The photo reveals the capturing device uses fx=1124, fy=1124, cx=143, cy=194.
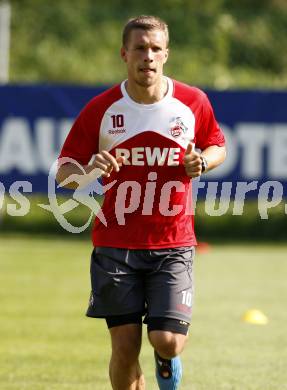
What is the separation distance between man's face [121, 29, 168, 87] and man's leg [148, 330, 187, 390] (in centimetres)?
138

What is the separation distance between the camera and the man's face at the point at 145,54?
6.12 meters

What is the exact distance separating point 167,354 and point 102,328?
4.24 metres

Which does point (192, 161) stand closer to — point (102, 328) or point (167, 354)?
point (167, 354)

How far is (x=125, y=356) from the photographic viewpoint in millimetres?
6137

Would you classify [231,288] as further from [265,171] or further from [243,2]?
[243,2]

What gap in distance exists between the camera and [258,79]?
22672 mm

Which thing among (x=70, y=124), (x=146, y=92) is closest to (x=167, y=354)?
(x=146, y=92)

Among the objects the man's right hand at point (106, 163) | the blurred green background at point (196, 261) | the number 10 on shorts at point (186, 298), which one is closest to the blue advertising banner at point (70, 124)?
the blurred green background at point (196, 261)

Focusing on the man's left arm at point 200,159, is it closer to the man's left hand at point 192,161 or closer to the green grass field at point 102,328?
the man's left hand at point 192,161

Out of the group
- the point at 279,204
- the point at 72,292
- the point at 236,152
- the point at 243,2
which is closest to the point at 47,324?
the point at 72,292

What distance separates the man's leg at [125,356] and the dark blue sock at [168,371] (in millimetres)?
131

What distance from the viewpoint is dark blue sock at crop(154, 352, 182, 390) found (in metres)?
6.26

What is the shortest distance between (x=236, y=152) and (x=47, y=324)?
25.7 feet

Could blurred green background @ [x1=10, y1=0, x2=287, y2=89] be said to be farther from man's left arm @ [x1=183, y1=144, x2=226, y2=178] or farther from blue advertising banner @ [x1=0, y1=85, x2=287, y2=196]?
man's left arm @ [x1=183, y1=144, x2=226, y2=178]
